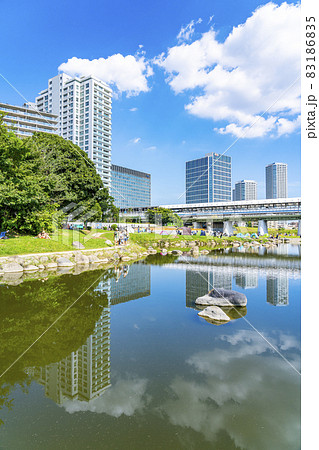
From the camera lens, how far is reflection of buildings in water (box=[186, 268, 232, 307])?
12016 mm

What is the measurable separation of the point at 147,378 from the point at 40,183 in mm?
25065

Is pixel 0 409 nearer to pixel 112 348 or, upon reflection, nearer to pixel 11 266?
pixel 112 348

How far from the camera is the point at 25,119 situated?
325 ft

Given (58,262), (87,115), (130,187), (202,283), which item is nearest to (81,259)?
(58,262)

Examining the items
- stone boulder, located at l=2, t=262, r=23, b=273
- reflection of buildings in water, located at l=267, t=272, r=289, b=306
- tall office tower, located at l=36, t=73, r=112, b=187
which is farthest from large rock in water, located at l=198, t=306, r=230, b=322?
tall office tower, located at l=36, t=73, r=112, b=187

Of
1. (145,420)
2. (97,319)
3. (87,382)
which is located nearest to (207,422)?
(145,420)

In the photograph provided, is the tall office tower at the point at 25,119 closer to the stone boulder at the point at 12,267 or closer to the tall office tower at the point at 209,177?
the tall office tower at the point at 209,177

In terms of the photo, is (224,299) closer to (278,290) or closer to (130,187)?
(278,290)

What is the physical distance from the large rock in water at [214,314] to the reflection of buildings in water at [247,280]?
5.64m

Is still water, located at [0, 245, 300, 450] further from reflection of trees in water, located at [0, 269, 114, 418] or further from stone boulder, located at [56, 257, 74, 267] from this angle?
stone boulder, located at [56, 257, 74, 267]

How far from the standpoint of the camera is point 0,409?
13.5 feet

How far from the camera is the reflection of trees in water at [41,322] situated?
5.60 meters
